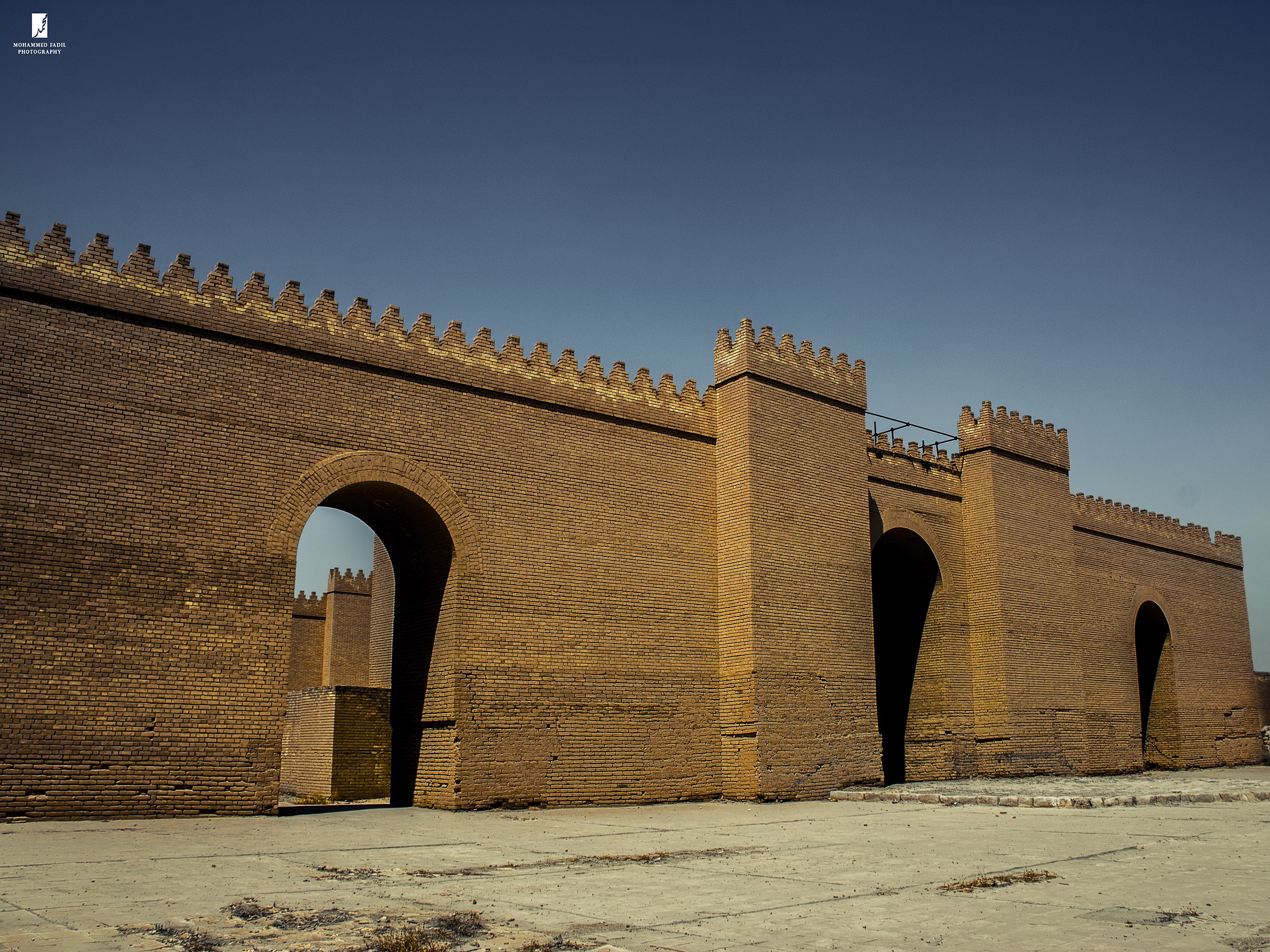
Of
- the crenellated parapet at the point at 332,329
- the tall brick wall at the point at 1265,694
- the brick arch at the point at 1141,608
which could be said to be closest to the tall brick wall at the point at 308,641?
the crenellated parapet at the point at 332,329

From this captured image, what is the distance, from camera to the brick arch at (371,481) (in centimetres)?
1255

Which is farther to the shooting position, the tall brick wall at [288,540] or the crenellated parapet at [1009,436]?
the crenellated parapet at [1009,436]

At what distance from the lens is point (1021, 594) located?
66.3 ft

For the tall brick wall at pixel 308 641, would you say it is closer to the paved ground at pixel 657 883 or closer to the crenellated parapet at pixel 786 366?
the crenellated parapet at pixel 786 366

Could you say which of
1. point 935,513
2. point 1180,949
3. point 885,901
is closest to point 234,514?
point 885,901

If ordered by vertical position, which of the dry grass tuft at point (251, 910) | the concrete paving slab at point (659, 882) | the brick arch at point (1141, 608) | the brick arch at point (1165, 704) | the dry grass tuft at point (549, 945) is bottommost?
the concrete paving slab at point (659, 882)

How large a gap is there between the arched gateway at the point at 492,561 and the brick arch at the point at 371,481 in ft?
0.13

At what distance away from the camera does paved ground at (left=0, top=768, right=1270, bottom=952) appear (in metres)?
5.14

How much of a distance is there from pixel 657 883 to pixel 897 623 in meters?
14.1

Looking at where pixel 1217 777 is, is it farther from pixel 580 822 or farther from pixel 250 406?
pixel 250 406

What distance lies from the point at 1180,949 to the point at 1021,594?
16.1 m

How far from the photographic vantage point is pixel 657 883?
6895 mm

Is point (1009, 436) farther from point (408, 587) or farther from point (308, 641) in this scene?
point (308, 641)

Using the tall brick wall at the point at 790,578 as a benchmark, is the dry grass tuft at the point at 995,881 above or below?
below
